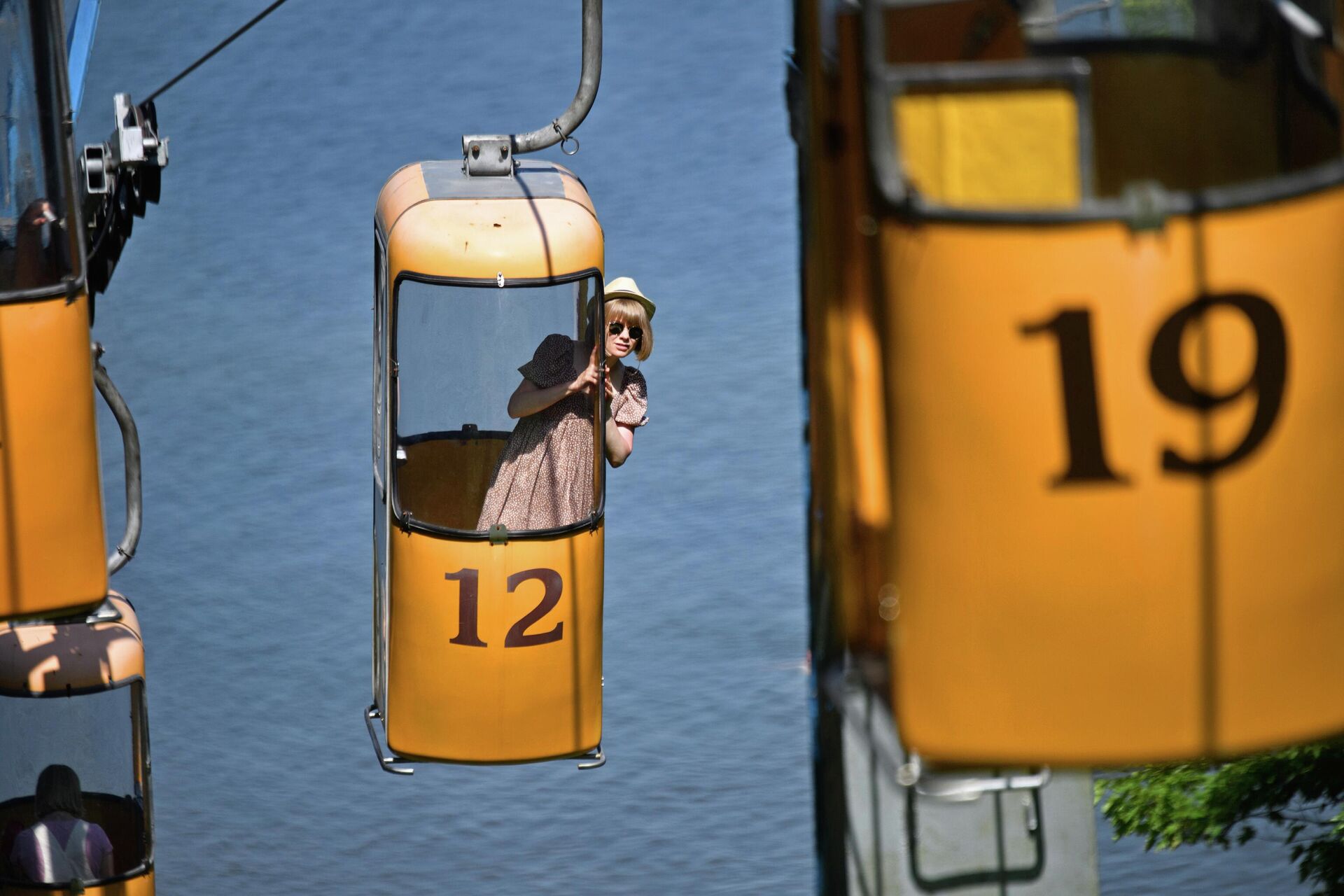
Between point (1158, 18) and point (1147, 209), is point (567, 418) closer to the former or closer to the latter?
point (1158, 18)

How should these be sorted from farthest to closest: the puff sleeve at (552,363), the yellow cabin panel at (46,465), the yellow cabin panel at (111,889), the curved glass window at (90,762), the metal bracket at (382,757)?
the curved glass window at (90,762) < the yellow cabin panel at (111,889) < the metal bracket at (382,757) < the puff sleeve at (552,363) < the yellow cabin panel at (46,465)

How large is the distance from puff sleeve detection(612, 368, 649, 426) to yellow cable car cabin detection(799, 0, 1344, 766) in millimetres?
3530

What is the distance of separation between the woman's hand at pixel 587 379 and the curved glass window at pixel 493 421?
3 cm

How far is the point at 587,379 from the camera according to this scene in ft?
24.2

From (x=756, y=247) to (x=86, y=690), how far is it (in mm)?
11138

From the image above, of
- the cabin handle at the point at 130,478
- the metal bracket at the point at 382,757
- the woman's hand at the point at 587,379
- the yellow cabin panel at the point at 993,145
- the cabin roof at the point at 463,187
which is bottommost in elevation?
the metal bracket at the point at 382,757

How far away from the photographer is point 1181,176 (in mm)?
4344

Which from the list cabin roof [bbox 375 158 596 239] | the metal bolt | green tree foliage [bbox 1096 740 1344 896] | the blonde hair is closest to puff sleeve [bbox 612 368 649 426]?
the blonde hair

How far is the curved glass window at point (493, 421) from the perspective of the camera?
294 inches

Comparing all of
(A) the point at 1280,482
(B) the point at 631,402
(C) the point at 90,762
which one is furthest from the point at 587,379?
(A) the point at 1280,482

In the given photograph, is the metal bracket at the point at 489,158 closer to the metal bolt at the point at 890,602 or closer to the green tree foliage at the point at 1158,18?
the green tree foliage at the point at 1158,18

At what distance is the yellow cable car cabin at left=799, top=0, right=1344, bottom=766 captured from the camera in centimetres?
376

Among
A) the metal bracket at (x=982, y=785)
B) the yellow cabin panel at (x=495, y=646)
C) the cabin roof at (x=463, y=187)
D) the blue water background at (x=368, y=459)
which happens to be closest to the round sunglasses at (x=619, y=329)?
the cabin roof at (x=463, y=187)

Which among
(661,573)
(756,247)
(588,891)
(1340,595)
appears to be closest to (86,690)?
(588,891)
